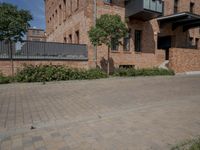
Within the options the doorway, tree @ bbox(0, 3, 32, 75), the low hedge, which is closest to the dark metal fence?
tree @ bbox(0, 3, 32, 75)

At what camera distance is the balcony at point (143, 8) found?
16.1 m

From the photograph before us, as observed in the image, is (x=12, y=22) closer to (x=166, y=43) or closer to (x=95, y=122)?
(x=95, y=122)

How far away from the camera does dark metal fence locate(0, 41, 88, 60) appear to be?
40.9 ft

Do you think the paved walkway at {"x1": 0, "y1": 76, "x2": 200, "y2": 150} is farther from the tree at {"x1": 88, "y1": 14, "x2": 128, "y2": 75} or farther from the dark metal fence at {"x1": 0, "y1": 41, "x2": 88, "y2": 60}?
the tree at {"x1": 88, "y1": 14, "x2": 128, "y2": 75}

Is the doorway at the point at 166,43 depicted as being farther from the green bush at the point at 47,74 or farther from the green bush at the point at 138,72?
the green bush at the point at 47,74

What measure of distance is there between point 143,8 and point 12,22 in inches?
401

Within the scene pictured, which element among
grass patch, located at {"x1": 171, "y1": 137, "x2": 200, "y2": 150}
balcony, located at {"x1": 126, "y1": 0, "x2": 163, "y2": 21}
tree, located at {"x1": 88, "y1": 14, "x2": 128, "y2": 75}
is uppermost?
balcony, located at {"x1": 126, "y1": 0, "x2": 163, "y2": 21}

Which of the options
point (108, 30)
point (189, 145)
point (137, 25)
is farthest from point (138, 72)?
point (189, 145)

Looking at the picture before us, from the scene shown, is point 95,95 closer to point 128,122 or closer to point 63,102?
point 63,102

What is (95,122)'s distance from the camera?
4.80m

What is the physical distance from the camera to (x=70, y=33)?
19625 mm

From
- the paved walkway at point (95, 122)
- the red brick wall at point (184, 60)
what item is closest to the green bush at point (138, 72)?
the red brick wall at point (184, 60)

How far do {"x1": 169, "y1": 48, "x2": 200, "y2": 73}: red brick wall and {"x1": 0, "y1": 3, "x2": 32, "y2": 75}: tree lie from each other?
13.4m

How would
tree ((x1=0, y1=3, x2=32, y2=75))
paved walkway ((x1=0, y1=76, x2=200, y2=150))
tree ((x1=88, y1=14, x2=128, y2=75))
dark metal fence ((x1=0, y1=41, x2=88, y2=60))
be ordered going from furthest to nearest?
tree ((x1=88, y1=14, x2=128, y2=75)) < dark metal fence ((x1=0, y1=41, x2=88, y2=60)) < tree ((x1=0, y1=3, x2=32, y2=75)) < paved walkway ((x1=0, y1=76, x2=200, y2=150))
